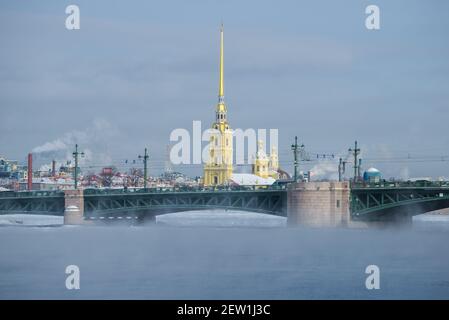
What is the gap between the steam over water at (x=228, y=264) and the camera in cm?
5134

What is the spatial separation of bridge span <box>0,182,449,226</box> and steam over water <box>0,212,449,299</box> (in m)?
2.06

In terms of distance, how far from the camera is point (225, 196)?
327 ft

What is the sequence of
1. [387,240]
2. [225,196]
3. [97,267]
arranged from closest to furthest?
1. [97,267]
2. [387,240]
3. [225,196]

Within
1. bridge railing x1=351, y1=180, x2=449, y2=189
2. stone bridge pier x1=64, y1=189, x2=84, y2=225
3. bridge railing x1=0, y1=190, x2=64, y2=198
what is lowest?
stone bridge pier x1=64, y1=189, x2=84, y2=225

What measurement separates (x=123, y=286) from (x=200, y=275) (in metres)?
6.23

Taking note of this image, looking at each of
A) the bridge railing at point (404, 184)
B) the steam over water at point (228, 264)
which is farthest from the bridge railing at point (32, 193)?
the bridge railing at point (404, 184)

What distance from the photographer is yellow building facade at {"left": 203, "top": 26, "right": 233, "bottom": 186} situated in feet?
566

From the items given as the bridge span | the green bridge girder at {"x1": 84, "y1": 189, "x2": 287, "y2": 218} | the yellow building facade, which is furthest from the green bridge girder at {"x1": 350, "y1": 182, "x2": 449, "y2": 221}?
the yellow building facade

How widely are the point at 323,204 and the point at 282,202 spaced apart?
5237mm

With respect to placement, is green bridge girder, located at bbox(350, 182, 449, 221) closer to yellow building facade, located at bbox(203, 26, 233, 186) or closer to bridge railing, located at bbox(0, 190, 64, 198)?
bridge railing, located at bbox(0, 190, 64, 198)

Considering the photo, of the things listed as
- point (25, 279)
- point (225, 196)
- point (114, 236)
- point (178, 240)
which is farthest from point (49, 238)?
point (25, 279)

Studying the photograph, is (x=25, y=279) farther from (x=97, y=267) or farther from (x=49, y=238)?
(x=49, y=238)

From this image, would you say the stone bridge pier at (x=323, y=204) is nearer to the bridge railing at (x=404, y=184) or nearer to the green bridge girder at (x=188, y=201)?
the bridge railing at (x=404, y=184)

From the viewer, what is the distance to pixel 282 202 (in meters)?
98.4
